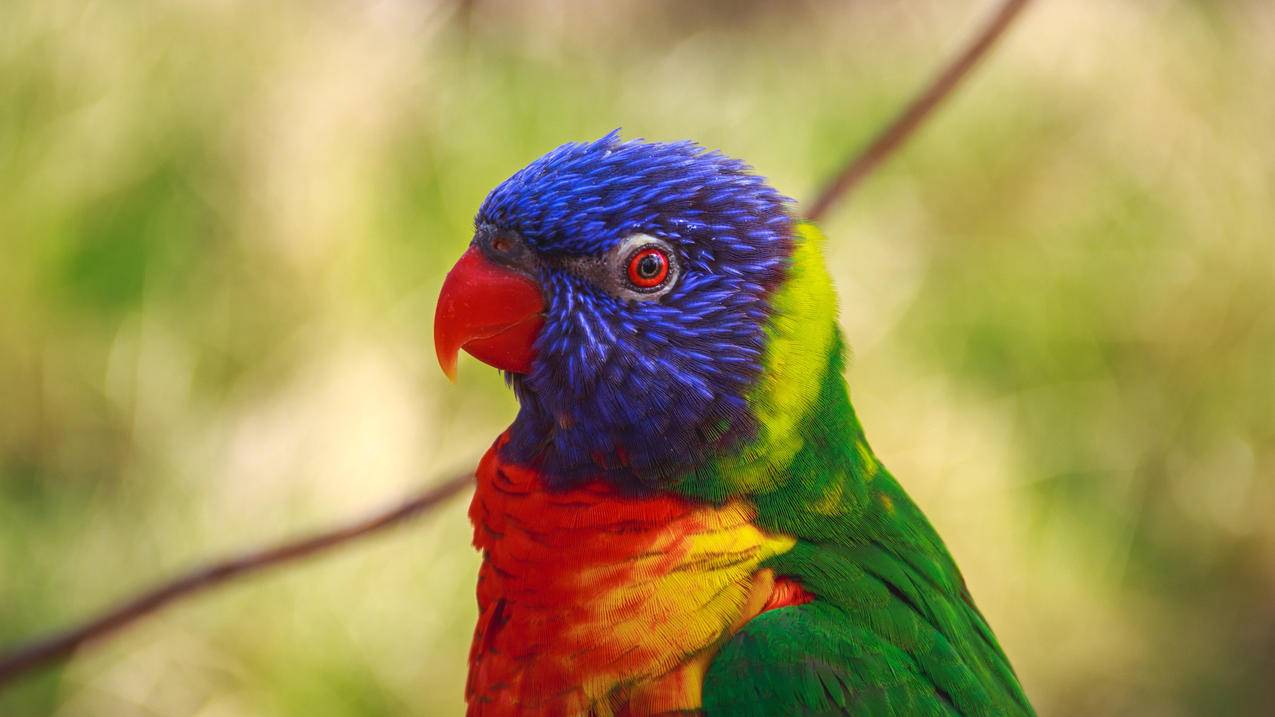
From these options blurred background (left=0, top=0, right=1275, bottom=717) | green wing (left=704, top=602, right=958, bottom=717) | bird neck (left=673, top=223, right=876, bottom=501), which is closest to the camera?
green wing (left=704, top=602, right=958, bottom=717)

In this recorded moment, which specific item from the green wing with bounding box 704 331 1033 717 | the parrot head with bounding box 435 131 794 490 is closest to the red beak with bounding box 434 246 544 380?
the parrot head with bounding box 435 131 794 490

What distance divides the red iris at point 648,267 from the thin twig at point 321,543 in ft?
1.12

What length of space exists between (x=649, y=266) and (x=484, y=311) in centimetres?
22

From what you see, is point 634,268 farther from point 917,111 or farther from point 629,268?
point 917,111

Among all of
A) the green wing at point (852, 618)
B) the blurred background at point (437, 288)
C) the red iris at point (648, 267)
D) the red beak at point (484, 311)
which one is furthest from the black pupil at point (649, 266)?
the blurred background at point (437, 288)

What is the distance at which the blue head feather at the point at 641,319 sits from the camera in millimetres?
1287

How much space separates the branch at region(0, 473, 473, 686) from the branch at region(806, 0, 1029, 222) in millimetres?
716

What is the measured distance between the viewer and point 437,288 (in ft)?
10.6

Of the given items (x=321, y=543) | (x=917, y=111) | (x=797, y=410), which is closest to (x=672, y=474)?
(x=797, y=410)

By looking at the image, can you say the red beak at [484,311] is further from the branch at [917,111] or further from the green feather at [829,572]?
the branch at [917,111]

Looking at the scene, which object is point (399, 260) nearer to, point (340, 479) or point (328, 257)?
point (328, 257)

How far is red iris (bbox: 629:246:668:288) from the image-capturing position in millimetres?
1306

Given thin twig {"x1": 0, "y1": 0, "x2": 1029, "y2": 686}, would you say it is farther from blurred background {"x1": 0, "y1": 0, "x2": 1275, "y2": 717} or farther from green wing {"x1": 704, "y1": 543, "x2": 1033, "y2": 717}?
blurred background {"x1": 0, "y1": 0, "x2": 1275, "y2": 717}

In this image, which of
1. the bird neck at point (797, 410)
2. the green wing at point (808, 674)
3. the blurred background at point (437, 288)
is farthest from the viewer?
the blurred background at point (437, 288)
